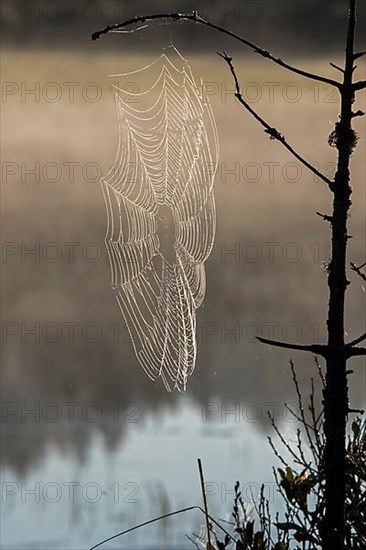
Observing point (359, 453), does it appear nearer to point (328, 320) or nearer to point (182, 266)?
point (328, 320)

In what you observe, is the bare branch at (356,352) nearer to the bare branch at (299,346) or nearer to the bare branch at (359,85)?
the bare branch at (299,346)

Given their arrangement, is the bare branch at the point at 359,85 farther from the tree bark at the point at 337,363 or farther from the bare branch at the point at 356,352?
the bare branch at the point at 356,352

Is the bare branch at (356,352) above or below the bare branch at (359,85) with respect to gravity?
below

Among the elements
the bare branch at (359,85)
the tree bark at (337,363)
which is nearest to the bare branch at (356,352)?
the tree bark at (337,363)

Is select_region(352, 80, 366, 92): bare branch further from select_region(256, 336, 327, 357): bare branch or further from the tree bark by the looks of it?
select_region(256, 336, 327, 357): bare branch

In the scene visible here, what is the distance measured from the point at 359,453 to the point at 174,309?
4915 millimetres

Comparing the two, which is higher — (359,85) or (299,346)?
(359,85)

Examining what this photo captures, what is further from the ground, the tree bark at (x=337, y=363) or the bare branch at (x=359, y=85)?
the bare branch at (x=359, y=85)

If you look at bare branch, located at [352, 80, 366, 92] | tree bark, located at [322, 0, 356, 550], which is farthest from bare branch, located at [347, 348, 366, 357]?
bare branch, located at [352, 80, 366, 92]

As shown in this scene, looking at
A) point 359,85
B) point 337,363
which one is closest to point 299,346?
point 337,363

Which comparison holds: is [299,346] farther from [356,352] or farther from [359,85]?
[359,85]

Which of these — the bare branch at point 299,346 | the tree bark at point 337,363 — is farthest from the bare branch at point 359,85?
the bare branch at point 299,346

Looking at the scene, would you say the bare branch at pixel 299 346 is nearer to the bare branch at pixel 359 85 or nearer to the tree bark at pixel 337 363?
the tree bark at pixel 337 363

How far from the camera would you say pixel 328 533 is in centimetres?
279
